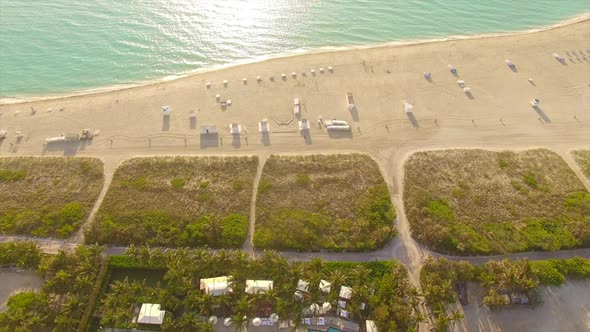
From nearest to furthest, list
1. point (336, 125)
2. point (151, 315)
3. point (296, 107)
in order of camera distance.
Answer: point (151, 315)
point (336, 125)
point (296, 107)

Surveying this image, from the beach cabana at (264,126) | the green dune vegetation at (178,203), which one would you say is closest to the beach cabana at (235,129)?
the beach cabana at (264,126)

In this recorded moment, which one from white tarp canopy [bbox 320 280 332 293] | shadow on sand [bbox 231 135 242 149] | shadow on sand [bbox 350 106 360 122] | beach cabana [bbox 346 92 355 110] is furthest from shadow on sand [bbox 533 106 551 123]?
shadow on sand [bbox 231 135 242 149]

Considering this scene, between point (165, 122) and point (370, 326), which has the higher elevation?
point (165, 122)

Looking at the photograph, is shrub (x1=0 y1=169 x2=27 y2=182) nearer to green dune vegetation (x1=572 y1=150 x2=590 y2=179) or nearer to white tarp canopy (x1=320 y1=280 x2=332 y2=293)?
white tarp canopy (x1=320 y1=280 x2=332 y2=293)

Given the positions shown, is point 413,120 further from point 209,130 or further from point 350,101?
point 209,130

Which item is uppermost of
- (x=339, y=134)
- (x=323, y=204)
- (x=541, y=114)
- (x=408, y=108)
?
(x=408, y=108)

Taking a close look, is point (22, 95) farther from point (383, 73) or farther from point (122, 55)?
point (383, 73)

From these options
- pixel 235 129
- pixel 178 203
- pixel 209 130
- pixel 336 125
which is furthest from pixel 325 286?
pixel 209 130

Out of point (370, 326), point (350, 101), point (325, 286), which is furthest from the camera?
point (350, 101)
